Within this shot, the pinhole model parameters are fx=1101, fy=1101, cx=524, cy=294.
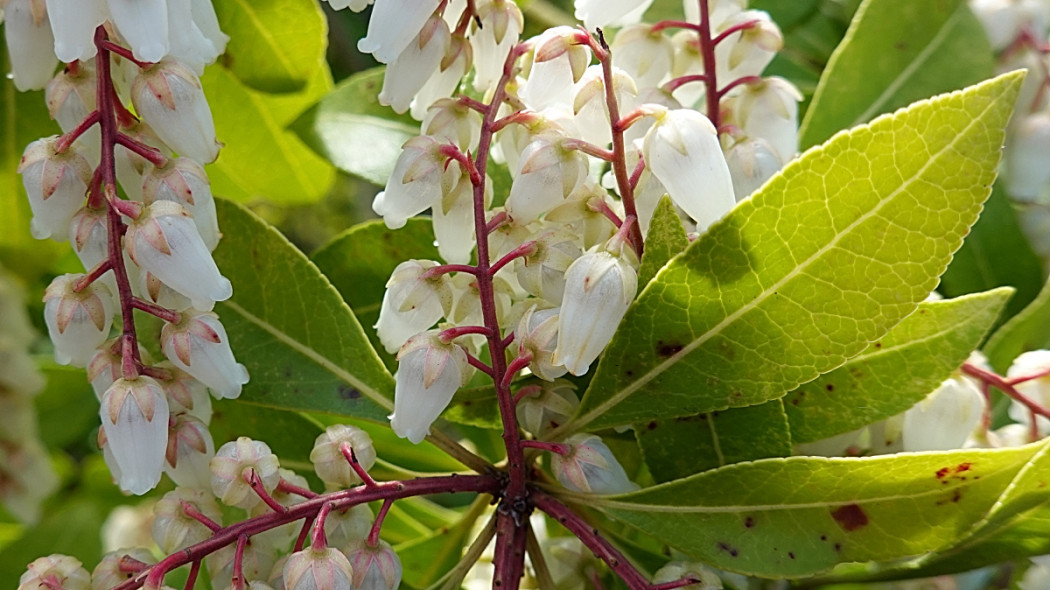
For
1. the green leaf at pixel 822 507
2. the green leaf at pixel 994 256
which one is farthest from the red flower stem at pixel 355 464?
the green leaf at pixel 994 256

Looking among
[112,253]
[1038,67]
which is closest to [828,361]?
[112,253]

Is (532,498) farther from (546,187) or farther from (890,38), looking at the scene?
(890,38)

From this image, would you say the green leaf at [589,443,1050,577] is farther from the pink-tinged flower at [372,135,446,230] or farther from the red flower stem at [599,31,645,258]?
the pink-tinged flower at [372,135,446,230]

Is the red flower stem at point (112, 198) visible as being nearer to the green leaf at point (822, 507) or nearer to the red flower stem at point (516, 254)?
the red flower stem at point (516, 254)

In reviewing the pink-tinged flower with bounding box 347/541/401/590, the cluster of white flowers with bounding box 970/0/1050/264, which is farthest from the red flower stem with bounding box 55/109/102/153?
the cluster of white flowers with bounding box 970/0/1050/264

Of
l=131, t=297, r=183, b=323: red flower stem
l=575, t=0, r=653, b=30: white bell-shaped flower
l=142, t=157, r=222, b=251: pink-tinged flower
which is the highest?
l=575, t=0, r=653, b=30: white bell-shaped flower

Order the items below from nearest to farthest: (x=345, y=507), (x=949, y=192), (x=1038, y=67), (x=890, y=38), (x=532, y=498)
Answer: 1. (x=949, y=192)
2. (x=345, y=507)
3. (x=532, y=498)
4. (x=890, y=38)
5. (x=1038, y=67)
